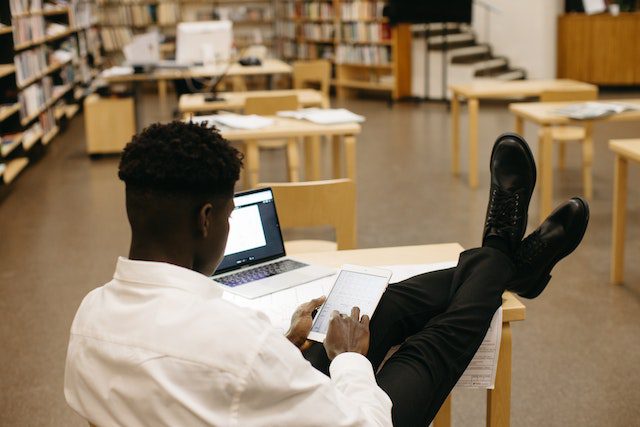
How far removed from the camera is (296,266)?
204cm

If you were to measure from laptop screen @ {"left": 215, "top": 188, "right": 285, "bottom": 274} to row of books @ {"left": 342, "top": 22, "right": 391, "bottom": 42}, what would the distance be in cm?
823

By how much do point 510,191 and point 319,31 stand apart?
937 centimetres

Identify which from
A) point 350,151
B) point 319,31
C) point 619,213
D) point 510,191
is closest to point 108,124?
point 350,151

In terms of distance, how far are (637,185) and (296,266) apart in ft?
13.1

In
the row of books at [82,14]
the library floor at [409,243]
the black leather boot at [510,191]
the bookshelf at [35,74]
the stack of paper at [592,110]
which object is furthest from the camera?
the row of books at [82,14]

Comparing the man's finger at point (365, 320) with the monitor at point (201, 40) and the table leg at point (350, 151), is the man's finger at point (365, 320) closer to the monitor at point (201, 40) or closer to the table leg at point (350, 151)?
the table leg at point (350, 151)

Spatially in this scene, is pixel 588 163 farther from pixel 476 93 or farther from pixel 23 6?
pixel 23 6

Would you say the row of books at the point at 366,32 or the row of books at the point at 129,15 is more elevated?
the row of books at the point at 129,15

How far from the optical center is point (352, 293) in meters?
1.77

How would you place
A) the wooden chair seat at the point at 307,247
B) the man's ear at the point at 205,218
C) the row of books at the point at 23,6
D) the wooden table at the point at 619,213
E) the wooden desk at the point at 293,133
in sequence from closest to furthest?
1. the man's ear at the point at 205,218
2. the wooden chair seat at the point at 307,247
3. the wooden table at the point at 619,213
4. the wooden desk at the point at 293,133
5. the row of books at the point at 23,6

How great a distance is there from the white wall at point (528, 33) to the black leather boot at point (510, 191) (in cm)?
788

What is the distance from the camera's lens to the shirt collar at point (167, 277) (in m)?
1.18

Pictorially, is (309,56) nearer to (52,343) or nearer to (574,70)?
(574,70)

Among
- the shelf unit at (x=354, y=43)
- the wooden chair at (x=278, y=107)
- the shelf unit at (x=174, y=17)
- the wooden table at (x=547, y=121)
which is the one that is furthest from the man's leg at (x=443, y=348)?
the shelf unit at (x=174, y=17)
